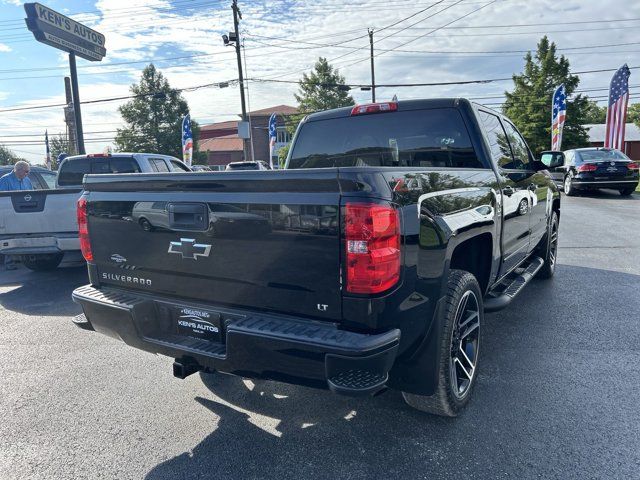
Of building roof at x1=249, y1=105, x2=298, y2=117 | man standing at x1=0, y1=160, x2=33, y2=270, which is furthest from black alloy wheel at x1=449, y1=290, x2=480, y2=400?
building roof at x1=249, y1=105, x2=298, y2=117

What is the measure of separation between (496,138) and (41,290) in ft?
20.4

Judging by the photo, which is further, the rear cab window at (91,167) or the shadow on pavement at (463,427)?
the rear cab window at (91,167)

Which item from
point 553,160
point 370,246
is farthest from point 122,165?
point 370,246

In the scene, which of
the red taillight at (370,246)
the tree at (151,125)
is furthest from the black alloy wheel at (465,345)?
the tree at (151,125)

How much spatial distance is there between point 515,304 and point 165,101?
2030 inches

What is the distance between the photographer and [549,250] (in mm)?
5758

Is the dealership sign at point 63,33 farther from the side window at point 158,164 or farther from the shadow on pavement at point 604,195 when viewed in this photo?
the shadow on pavement at point 604,195

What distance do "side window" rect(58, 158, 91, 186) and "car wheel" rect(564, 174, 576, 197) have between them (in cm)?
1498

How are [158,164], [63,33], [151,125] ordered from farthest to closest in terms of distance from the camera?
1. [151,125]
2. [63,33]
3. [158,164]

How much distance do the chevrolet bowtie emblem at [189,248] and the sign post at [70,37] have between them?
1738 centimetres

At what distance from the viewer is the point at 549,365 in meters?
3.52

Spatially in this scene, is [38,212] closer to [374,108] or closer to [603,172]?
[374,108]

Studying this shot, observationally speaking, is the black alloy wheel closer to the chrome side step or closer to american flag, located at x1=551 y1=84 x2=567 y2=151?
the chrome side step

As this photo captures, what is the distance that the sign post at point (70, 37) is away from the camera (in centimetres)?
1620
